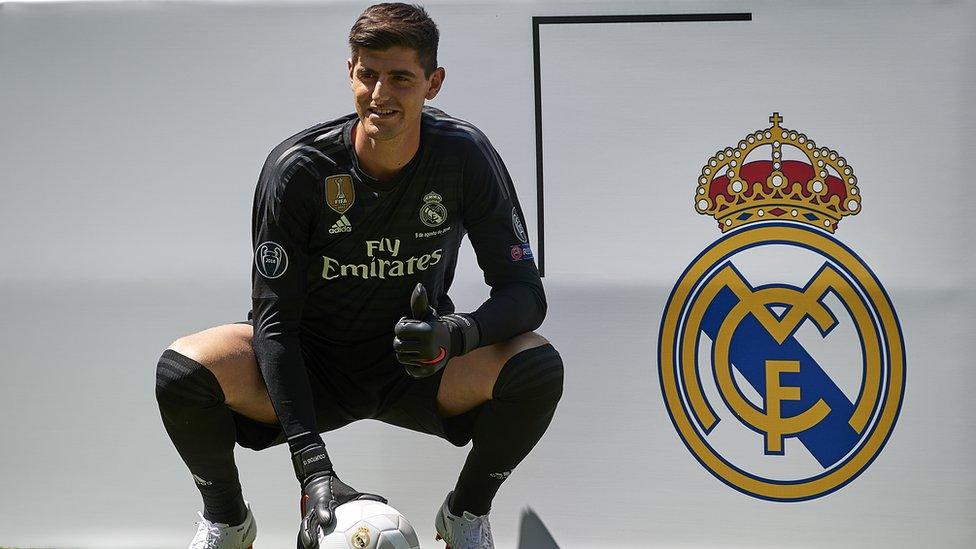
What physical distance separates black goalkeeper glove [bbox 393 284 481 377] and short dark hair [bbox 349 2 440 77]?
0.57 m

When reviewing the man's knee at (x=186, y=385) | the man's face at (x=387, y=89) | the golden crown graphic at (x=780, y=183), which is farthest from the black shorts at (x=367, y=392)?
the golden crown graphic at (x=780, y=183)

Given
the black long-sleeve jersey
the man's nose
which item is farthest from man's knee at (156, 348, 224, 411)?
the man's nose

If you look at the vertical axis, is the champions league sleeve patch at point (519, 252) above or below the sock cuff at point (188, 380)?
above

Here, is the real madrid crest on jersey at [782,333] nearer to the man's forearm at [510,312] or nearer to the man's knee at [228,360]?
the man's forearm at [510,312]

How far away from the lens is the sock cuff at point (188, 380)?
84.9 inches

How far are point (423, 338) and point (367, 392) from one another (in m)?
0.41

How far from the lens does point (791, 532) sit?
2609 mm

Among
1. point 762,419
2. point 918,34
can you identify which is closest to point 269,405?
point 762,419

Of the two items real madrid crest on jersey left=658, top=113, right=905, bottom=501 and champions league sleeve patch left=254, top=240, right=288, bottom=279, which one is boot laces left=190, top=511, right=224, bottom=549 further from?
real madrid crest on jersey left=658, top=113, right=905, bottom=501

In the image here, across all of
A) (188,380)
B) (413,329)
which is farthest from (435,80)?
(188,380)

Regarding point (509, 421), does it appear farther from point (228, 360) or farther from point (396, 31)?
point (396, 31)

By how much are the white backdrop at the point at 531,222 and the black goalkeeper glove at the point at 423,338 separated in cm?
55

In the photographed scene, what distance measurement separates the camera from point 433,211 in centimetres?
234

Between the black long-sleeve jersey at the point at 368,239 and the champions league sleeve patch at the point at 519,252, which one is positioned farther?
the champions league sleeve patch at the point at 519,252
